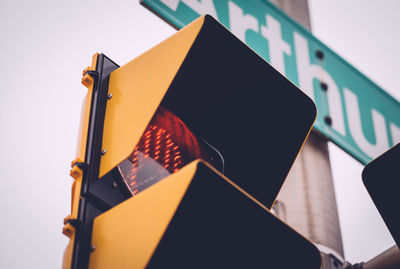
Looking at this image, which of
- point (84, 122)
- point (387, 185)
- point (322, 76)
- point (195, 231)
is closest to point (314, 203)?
point (387, 185)

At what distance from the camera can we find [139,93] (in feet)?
4.17

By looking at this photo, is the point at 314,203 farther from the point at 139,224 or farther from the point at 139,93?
the point at 139,224

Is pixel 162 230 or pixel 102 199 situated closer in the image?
pixel 162 230

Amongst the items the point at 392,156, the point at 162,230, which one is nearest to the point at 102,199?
the point at 162,230

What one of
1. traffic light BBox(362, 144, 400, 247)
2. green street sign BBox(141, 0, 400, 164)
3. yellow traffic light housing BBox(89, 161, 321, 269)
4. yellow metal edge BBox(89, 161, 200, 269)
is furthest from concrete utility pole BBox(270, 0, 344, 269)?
yellow metal edge BBox(89, 161, 200, 269)

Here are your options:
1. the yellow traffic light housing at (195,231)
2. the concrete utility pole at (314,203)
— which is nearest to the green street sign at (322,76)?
the concrete utility pole at (314,203)

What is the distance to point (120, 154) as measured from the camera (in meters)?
1.20

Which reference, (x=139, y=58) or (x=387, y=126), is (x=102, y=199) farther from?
(x=387, y=126)

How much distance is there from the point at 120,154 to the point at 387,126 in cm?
247

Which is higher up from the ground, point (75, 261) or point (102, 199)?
point (102, 199)

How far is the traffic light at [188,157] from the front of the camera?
1003mm

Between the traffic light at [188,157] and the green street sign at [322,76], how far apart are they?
1.12 metres

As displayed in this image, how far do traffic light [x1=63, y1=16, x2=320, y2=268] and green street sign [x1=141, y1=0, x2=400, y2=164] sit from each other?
112cm

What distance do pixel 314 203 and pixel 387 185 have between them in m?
0.84
